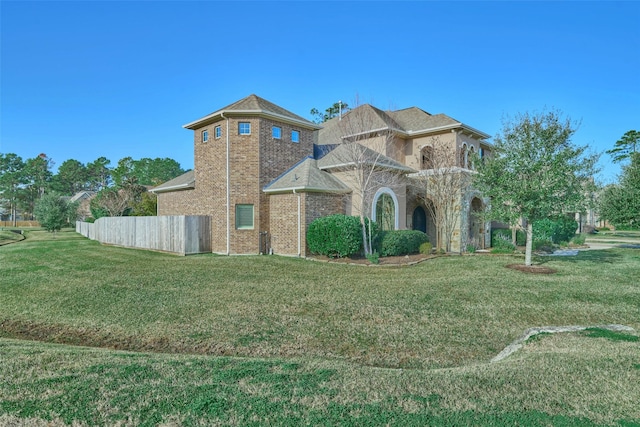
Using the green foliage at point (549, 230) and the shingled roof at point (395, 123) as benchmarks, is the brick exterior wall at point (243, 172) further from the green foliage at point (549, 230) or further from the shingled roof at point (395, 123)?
the green foliage at point (549, 230)

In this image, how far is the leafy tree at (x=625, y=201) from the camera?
18109mm

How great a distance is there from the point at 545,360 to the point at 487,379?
120cm

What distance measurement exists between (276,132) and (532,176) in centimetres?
1094

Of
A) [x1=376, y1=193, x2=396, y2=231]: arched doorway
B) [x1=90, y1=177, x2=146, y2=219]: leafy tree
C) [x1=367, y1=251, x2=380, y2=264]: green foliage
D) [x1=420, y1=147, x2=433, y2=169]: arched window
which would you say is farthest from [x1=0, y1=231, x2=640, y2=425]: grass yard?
[x1=90, y1=177, x2=146, y2=219]: leafy tree

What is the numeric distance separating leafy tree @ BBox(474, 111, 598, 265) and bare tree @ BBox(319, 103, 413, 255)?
190 inches

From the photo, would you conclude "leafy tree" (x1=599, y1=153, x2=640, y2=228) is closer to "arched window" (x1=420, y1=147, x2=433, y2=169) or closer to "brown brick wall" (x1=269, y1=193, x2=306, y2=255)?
"arched window" (x1=420, y1=147, x2=433, y2=169)

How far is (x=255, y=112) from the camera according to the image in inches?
635

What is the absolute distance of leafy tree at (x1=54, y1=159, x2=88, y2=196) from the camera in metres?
77.9

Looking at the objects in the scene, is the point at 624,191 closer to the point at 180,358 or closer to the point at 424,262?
the point at 424,262

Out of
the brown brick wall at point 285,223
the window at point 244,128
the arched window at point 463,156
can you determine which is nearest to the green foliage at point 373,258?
the brown brick wall at point 285,223

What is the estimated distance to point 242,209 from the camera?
54.9 feet

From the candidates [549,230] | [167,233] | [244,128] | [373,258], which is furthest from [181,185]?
[549,230]

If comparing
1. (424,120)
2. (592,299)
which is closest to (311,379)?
(592,299)

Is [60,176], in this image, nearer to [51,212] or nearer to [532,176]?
[51,212]
